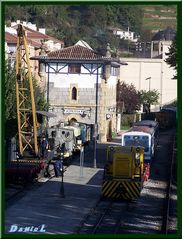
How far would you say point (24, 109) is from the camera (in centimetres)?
4238

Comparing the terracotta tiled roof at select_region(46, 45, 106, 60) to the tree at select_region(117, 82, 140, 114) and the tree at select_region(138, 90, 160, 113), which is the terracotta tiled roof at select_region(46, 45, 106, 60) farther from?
the tree at select_region(138, 90, 160, 113)

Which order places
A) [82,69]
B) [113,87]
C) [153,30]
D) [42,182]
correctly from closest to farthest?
[42,182]
[82,69]
[113,87]
[153,30]

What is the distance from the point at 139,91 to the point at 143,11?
101 m

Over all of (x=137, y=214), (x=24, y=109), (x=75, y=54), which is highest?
(x=75, y=54)

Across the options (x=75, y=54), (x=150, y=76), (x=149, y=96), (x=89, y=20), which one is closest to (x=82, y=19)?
(x=89, y=20)

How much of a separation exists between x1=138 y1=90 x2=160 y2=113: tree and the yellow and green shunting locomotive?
57147 millimetres

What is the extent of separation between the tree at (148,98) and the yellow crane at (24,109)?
149 feet

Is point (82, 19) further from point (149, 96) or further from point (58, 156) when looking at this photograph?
point (58, 156)

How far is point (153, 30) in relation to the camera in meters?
190

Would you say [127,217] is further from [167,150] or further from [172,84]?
Answer: [172,84]

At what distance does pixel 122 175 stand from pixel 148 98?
59.2 meters

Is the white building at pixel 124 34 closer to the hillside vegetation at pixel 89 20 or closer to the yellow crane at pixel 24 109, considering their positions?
the hillside vegetation at pixel 89 20

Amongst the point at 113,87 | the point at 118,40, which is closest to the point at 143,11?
the point at 118,40

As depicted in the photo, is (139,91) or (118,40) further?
(118,40)
